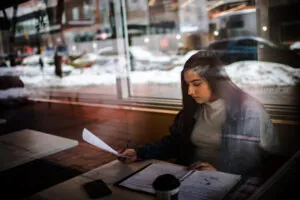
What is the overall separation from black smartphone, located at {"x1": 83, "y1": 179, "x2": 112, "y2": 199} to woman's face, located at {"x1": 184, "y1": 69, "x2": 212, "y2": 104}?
734 mm

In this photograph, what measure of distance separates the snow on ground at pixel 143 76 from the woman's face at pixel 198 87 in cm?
14

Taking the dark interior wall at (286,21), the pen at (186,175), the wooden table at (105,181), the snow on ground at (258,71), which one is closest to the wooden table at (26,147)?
the wooden table at (105,181)

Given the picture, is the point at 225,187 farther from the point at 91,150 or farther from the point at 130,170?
the point at 91,150

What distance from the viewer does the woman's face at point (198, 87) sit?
1.51m

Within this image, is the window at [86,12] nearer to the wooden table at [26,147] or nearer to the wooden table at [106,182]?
the wooden table at [26,147]

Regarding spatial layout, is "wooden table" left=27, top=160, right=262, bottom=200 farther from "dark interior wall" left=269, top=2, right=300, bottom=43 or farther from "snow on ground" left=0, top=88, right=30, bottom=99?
"snow on ground" left=0, top=88, right=30, bottom=99

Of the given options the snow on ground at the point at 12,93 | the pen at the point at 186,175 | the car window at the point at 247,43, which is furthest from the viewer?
the snow on ground at the point at 12,93

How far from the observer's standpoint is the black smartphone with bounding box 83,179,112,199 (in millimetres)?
996

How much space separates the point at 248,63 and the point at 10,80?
14.6ft

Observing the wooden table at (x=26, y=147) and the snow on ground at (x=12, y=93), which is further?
the snow on ground at (x=12, y=93)

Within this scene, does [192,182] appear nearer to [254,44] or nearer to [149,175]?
[149,175]

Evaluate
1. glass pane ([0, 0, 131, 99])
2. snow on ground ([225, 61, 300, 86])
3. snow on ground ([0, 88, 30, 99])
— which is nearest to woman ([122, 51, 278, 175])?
snow on ground ([225, 61, 300, 86])

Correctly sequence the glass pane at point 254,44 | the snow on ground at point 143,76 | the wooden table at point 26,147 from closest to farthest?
the wooden table at point 26,147, the glass pane at point 254,44, the snow on ground at point 143,76

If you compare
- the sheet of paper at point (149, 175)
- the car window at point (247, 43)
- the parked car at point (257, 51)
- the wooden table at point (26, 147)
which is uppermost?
the car window at point (247, 43)
